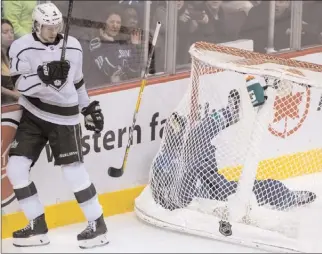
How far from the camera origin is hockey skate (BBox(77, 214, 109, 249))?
191 inches

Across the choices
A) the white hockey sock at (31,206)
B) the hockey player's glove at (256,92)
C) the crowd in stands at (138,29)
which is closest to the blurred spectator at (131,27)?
the crowd in stands at (138,29)

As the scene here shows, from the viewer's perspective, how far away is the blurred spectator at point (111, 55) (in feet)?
17.0

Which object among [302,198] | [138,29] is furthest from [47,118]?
[302,198]

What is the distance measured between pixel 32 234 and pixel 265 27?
1.72 meters

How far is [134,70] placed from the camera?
5.34 metres

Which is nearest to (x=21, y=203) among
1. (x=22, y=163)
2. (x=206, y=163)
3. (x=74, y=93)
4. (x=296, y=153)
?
(x=22, y=163)

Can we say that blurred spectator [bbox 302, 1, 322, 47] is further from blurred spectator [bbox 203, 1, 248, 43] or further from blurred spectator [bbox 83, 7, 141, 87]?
blurred spectator [bbox 83, 7, 141, 87]

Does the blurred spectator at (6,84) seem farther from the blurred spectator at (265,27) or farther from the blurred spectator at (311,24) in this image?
the blurred spectator at (311,24)

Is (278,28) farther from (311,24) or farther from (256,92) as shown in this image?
(256,92)

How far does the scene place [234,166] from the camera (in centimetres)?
522

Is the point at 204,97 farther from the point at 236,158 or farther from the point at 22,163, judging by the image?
the point at 22,163

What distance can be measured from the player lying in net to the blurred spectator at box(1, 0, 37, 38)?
0.73 m

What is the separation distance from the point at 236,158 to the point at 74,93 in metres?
0.84

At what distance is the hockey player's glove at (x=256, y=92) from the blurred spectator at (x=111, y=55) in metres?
0.64
